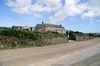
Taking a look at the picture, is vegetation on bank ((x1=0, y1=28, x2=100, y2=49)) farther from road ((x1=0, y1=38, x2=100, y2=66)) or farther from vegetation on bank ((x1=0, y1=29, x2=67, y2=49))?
road ((x1=0, y1=38, x2=100, y2=66))

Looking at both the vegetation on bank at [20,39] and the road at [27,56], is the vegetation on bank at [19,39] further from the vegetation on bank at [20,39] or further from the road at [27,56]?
the road at [27,56]

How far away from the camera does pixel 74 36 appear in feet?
205

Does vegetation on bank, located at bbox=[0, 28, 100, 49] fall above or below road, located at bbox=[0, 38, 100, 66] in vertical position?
above

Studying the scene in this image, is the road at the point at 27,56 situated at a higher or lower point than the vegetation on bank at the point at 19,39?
lower

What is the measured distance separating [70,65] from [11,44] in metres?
16.6

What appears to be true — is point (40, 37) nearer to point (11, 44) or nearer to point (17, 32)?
point (17, 32)

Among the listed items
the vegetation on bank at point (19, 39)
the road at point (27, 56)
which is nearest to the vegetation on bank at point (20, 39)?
the vegetation on bank at point (19, 39)

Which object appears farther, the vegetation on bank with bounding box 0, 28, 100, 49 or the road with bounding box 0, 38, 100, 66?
the vegetation on bank with bounding box 0, 28, 100, 49

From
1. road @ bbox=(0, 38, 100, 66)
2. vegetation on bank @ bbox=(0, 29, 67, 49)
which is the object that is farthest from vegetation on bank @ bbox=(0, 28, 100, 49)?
road @ bbox=(0, 38, 100, 66)

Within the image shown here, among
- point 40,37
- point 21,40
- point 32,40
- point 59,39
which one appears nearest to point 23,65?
point 21,40

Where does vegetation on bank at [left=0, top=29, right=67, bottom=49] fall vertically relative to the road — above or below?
above

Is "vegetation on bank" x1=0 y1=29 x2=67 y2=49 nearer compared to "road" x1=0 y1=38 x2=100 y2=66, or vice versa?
"road" x1=0 y1=38 x2=100 y2=66

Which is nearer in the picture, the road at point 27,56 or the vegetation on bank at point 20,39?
the road at point 27,56

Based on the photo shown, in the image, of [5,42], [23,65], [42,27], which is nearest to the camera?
[23,65]
